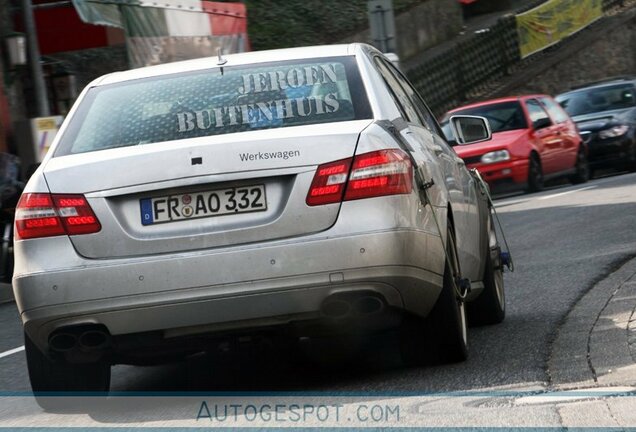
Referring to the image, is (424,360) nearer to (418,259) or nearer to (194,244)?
(418,259)

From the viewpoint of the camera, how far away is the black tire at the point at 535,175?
2441 cm

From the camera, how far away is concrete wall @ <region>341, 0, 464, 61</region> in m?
39.6

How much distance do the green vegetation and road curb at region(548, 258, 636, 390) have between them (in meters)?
26.9

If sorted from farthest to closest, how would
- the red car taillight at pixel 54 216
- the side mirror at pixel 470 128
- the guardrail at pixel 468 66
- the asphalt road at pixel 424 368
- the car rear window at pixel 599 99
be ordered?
the guardrail at pixel 468 66
the car rear window at pixel 599 99
the side mirror at pixel 470 128
the asphalt road at pixel 424 368
the red car taillight at pixel 54 216

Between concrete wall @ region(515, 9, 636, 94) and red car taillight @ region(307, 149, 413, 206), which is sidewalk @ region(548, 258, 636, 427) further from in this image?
concrete wall @ region(515, 9, 636, 94)

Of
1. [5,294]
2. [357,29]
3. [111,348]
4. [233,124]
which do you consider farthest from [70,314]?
[357,29]

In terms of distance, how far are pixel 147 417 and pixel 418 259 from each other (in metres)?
1.33

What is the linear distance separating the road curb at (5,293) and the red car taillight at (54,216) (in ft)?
28.5

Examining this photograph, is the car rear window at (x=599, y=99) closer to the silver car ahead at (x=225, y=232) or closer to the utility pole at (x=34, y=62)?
the utility pole at (x=34, y=62)

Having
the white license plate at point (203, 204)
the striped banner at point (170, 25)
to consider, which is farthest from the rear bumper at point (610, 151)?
the white license plate at point (203, 204)

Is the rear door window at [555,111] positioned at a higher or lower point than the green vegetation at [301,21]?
lower

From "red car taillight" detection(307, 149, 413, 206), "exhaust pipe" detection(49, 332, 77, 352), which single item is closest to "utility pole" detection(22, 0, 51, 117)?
"exhaust pipe" detection(49, 332, 77, 352)

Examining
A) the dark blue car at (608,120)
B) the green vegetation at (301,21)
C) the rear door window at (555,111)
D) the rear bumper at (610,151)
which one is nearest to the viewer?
the rear door window at (555,111)

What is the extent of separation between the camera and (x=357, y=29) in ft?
125
